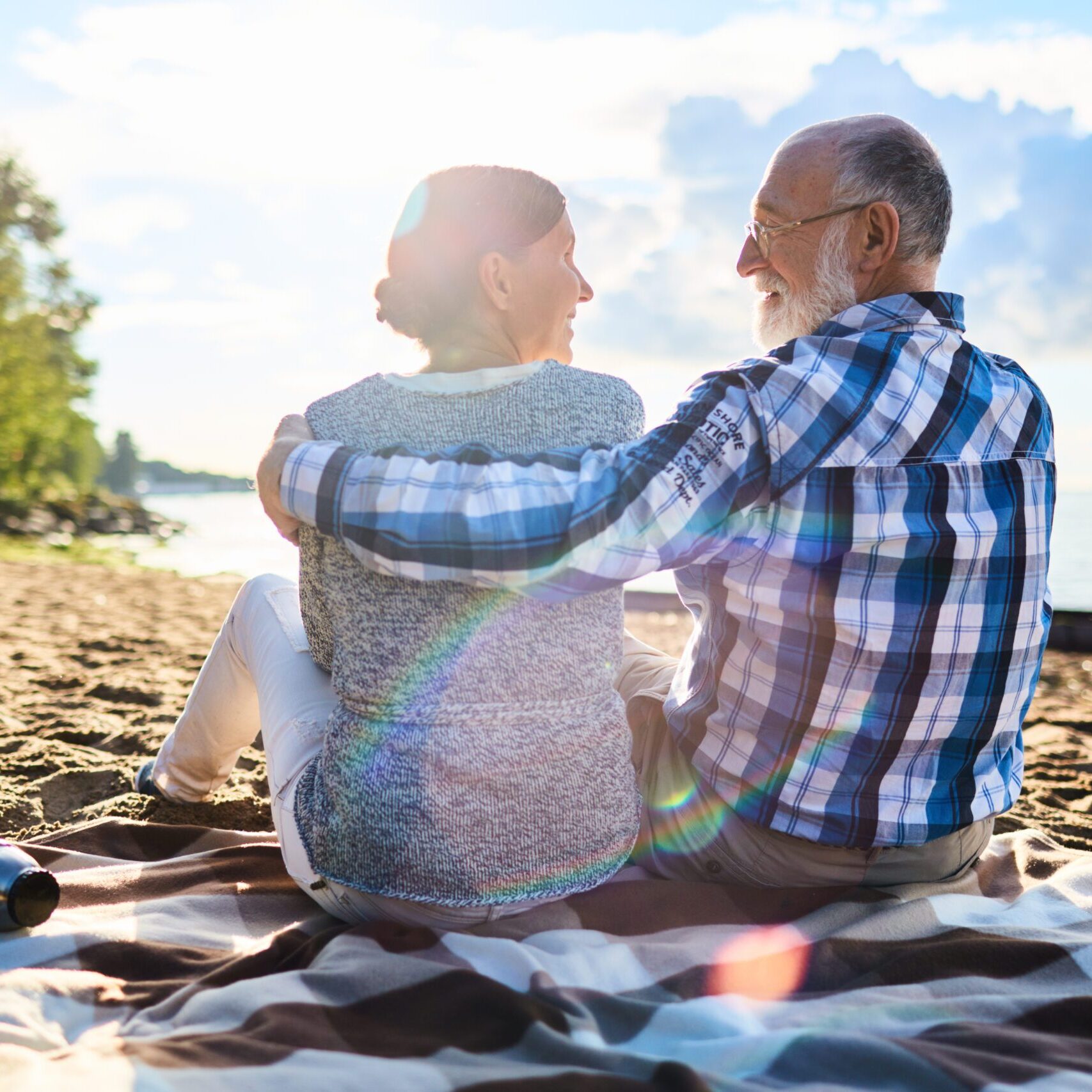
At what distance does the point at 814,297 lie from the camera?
2289mm

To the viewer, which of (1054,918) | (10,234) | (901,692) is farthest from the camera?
(10,234)

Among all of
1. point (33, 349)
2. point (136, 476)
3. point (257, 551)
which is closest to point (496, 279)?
point (257, 551)

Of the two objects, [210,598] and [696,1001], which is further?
[210,598]

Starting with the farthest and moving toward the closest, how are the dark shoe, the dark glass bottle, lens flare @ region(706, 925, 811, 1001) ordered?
the dark shoe
the dark glass bottle
lens flare @ region(706, 925, 811, 1001)

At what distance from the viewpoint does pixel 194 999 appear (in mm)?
1634

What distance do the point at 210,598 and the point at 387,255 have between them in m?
8.75

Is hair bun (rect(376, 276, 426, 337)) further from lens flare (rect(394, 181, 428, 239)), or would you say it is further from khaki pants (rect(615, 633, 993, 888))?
khaki pants (rect(615, 633, 993, 888))

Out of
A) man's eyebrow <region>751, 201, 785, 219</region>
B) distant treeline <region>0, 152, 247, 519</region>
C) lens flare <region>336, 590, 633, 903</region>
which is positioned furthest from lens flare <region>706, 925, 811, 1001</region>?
distant treeline <region>0, 152, 247, 519</region>

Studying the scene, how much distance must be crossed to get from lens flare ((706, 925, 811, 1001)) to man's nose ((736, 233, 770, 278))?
4.91 ft

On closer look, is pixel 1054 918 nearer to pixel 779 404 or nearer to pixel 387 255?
pixel 779 404

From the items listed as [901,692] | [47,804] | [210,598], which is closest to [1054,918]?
[901,692]

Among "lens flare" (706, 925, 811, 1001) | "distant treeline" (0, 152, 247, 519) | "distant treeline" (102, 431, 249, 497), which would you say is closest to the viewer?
"lens flare" (706, 925, 811, 1001)

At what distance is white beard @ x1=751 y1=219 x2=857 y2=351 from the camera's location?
224cm

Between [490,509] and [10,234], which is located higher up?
[10,234]
